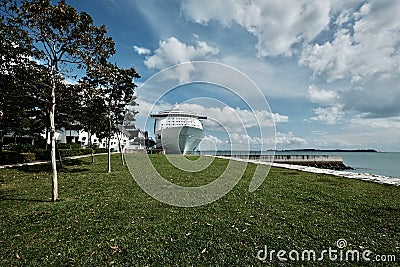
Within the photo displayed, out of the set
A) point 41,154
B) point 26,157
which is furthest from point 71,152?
point 26,157

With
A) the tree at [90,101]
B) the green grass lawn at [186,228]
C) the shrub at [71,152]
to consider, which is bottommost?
the green grass lawn at [186,228]

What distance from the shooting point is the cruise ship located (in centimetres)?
4619

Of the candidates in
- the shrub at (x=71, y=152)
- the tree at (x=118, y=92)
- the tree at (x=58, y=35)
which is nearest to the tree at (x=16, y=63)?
the tree at (x=58, y=35)

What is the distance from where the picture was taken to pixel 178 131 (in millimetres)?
46656

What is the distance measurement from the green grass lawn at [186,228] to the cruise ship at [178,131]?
37635 millimetres

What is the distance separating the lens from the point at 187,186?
32.9 feet

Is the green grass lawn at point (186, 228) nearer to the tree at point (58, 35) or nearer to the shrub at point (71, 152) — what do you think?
the tree at point (58, 35)

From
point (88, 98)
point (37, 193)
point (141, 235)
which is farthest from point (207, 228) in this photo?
point (88, 98)

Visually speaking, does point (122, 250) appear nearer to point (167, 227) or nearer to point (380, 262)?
point (167, 227)

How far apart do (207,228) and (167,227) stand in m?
0.91

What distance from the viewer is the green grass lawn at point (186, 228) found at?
3967 mm

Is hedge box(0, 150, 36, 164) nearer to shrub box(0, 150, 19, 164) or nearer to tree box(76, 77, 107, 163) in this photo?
shrub box(0, 150, 19, 164)

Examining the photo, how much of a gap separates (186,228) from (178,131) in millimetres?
41738

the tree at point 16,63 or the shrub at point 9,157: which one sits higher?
the tree at point 16,63
